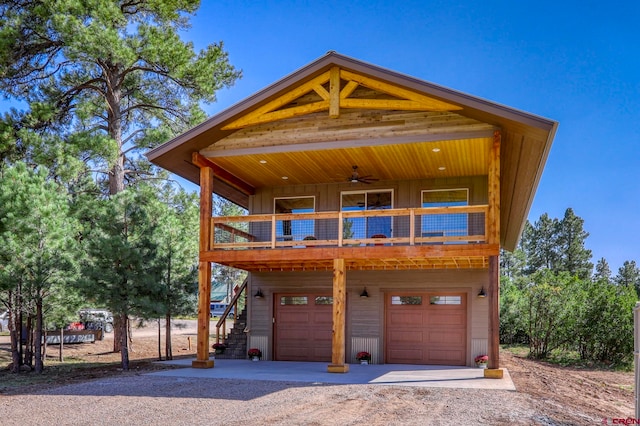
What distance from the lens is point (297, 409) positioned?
8.44 meters

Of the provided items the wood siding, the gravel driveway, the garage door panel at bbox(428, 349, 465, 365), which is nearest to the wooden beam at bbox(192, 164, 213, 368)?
the gravel driveway

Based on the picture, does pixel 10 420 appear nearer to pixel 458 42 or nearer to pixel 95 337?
pixel 95 337

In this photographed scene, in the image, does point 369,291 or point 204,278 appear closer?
point 204,278

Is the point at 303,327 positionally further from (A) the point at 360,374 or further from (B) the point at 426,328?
(A) the point at 360,374

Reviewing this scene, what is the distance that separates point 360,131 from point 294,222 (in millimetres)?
4169

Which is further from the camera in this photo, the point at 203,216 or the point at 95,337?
the point at 95,337

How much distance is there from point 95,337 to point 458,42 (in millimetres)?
35753

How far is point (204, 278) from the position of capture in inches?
547

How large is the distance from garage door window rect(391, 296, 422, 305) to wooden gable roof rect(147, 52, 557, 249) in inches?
130

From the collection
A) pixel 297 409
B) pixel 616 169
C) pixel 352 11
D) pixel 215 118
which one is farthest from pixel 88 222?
pixel 616 169

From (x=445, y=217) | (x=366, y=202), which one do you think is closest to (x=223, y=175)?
(x=366, y=202)

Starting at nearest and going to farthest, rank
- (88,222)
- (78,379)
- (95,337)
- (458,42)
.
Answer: (78,379) → (88,222) → (95,337) → (458,42)

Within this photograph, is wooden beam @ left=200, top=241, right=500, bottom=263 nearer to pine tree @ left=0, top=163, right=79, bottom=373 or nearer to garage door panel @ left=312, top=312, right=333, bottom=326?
garage door panel @ left=312, top=312, right=333, bottom=326

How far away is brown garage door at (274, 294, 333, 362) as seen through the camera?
16.2 meters
